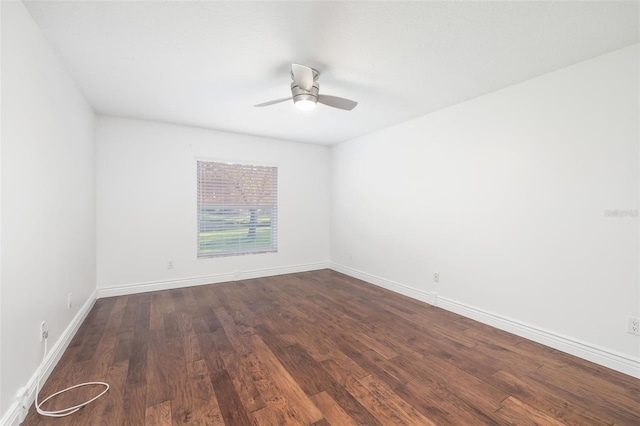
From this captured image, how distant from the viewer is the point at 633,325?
205cm

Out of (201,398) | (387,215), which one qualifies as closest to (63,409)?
(201,398)

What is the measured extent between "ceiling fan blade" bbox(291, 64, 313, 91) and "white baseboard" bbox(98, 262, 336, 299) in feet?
10.7

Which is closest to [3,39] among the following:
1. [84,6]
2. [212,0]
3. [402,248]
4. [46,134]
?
[84,6]

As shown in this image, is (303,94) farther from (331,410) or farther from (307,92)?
(331,410)

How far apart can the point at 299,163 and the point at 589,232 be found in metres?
4.02

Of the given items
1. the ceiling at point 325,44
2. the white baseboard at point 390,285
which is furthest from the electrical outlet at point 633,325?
the ceiling at point 325,44

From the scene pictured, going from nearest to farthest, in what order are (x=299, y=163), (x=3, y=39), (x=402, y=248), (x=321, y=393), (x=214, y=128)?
1. (x=3, y=39)
2. (x=321, y=393)
3. (x=402, y=248)
4. (x=214, y=128)
5. (x=299, y=163)

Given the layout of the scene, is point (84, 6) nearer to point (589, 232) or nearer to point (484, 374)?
point (484, 374)

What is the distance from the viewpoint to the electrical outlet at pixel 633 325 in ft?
6.65

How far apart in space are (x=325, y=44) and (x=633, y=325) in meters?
3.10

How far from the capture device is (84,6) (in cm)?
167

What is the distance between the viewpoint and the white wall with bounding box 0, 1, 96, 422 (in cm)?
146

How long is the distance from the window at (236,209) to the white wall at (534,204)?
2.17 metres

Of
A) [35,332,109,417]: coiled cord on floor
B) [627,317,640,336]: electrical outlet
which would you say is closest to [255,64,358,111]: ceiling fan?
[35,332,109,417]: coiled cord on floor
